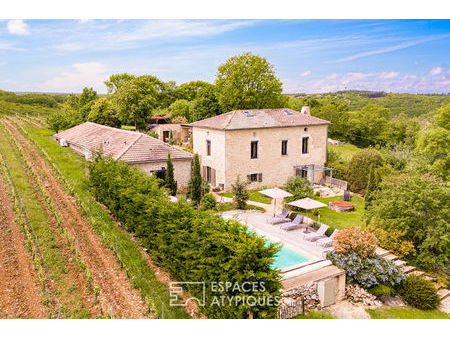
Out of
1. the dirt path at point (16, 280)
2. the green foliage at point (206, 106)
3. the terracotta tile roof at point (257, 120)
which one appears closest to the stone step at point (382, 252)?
the terracotta tile roof at point (257, 120)

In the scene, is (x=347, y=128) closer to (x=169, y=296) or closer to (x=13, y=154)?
(x=13, y=154)

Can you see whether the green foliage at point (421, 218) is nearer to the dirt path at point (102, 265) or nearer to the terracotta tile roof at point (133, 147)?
the dirt path at point (102, 265)

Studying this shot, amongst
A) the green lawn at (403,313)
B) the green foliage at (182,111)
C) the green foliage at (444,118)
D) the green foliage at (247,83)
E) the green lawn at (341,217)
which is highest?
the green foliage at (247,83)

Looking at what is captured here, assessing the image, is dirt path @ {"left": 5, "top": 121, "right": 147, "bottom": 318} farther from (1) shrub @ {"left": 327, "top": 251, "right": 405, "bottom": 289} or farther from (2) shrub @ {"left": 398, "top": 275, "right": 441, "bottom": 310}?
(2) shrub @ {"left": 398, "top": 275, "right": 441, "bottom": 310}

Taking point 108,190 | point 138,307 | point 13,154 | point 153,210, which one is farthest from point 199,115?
point 138,307

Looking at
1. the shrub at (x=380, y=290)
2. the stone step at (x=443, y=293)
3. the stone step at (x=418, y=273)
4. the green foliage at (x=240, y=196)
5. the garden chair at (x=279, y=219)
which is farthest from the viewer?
the green foliage at (x=240, y=196)

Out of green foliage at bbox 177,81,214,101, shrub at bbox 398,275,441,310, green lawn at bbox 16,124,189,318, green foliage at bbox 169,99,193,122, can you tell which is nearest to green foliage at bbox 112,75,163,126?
green foliage at bbox 169,99,193,122

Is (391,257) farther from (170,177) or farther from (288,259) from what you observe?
(170,177)
